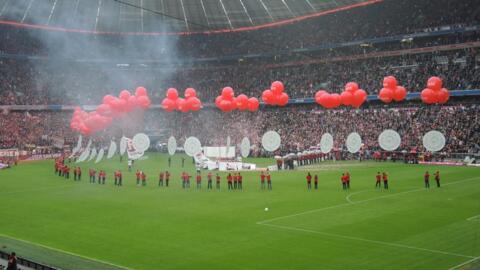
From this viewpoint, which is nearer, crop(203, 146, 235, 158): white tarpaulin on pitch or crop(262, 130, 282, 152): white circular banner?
crop(262, 130, 282, 152): white circular banner

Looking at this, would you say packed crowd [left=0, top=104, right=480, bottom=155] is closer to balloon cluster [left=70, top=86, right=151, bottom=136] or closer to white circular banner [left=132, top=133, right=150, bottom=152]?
balloon cluster [left=70, top=86, right=151, bottom=136]

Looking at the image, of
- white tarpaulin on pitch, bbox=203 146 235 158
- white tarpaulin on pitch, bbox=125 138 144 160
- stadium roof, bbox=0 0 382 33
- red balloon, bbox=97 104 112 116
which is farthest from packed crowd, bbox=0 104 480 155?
white tarpaulin on pitch, bbox=125 138 144 160

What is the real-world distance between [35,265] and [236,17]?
50.9m

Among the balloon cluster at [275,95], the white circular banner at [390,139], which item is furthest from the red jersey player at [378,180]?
the balloon cluster at [275,95]

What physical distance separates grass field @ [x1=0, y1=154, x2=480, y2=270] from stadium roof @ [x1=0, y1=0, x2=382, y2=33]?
28.1 metres

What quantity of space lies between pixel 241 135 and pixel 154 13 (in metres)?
17.0

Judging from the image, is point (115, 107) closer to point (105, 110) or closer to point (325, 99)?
point (105, 110)

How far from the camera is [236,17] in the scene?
2422 inches

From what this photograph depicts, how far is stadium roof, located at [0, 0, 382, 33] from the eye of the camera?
55.2m

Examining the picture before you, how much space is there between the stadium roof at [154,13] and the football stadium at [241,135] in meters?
0.33

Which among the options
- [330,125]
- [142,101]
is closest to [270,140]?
[142,101]

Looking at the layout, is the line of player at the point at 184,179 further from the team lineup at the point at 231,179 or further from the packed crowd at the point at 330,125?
the packed crowd at the point at 330,125

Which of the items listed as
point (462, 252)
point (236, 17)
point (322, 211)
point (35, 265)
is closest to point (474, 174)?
point (322, 211)

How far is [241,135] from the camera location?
201ft
